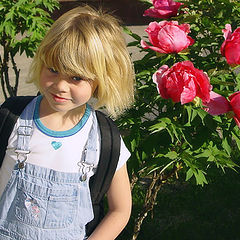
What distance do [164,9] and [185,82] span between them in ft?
2.11

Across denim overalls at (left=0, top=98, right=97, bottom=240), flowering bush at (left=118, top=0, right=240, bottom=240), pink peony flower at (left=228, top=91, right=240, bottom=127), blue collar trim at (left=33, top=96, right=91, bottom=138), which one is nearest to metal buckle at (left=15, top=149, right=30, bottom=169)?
denim overalls at (left=0, top=98, right=97, bottom=240)

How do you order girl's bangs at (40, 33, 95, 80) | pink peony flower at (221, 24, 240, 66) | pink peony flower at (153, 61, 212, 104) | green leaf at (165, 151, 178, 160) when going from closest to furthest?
girl's bangs at (40, 33, 95, 80) → pink peony flower at (153, 61, 212, 104) → pink peony flower at (221, 24, 240, 66) → green leaf at (165, 151, 178, 160)

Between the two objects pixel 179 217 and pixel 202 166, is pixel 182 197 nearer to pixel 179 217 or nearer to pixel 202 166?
pixel 179 217

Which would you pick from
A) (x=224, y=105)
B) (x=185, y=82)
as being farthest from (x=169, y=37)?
(x=224, y=105)

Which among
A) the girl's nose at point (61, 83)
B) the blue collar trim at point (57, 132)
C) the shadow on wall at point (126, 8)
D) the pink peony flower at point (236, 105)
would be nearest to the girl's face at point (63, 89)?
the girl's nose at point (61, 83)

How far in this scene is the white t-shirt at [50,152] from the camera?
65.6 inches

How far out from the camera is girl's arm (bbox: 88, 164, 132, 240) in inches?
68.1

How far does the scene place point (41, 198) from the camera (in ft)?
5.39

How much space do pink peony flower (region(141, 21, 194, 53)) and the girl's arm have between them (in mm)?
559

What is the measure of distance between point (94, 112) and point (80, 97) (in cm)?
19

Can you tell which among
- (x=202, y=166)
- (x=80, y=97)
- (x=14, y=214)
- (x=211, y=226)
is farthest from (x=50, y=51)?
(x=211, y=226)

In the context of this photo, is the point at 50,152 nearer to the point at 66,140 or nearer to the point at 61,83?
the point at 66,140

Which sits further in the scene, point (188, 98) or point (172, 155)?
point (172, 155)

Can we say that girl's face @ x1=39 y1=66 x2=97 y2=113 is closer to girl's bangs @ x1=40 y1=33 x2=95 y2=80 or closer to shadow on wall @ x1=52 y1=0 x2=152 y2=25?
girl's bangs @ x1=40 y1=33 x2=95 y2=80
